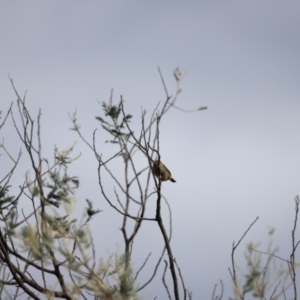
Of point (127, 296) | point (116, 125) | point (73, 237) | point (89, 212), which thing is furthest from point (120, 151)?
point (127, 296)

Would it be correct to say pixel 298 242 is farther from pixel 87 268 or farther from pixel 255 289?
pixel 87 268

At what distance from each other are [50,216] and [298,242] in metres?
1.88

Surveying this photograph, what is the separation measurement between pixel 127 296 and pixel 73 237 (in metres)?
0.45

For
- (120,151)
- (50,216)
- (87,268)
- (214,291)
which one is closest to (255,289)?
(214,291)

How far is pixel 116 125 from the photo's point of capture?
470cm

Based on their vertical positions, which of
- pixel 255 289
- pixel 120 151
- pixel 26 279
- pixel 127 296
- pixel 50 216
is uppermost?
pixel 120 151

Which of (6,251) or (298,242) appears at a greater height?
(298,242)

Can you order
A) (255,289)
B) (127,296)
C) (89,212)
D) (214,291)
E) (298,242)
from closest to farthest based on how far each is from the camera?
(127,296), (255,289), (214,291), (298,242), (89,212)

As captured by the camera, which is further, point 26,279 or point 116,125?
point 116,125

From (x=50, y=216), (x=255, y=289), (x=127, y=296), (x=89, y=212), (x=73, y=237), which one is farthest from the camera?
(x=89, y=212)

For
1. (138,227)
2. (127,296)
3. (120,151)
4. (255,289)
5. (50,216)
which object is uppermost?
(120,151)

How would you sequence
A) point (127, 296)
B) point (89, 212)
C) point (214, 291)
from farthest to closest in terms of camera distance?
point (89, 212) → point (214, 291) → point (127, 296)

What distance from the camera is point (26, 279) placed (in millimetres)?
3213

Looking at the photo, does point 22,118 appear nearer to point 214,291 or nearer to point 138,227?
point 138,227
